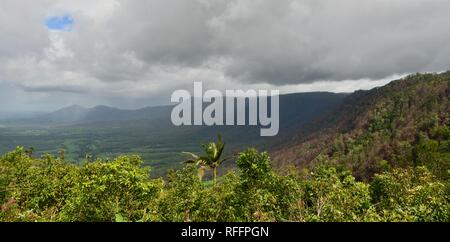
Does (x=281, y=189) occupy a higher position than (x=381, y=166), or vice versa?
(x=281, y=189)

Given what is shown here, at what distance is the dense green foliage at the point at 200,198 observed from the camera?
19.8m

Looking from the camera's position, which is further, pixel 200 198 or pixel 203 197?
pixel 203 197

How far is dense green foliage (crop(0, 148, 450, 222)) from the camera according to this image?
19.8 m

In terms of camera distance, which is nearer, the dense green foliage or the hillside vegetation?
the dense green foliage

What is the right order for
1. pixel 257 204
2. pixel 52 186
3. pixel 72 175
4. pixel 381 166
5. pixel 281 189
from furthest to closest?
pixel 381 166, pixel 72 175, pixel 52 186, pixel 281 189, pixel 257 204

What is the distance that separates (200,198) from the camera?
30.8 metres

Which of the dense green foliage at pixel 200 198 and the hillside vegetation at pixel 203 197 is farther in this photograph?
the hillside vegetation at pixel 203 197
